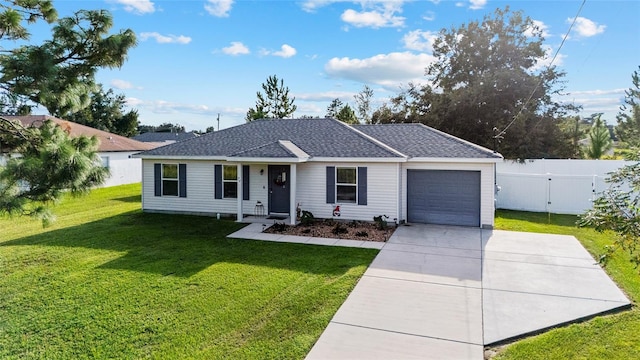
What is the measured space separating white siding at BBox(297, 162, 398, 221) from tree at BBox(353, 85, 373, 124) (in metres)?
27.6

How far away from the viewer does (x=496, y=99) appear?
2453 cm

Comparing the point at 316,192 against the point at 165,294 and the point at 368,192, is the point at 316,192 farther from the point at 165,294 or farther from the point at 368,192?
the point at 165,294

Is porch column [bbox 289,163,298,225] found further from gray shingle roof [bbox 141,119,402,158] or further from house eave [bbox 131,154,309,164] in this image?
gray shingle roof [bbox 141,119,402,158]

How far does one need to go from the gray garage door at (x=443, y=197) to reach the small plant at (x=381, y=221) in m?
1.12

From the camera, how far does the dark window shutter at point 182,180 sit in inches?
568

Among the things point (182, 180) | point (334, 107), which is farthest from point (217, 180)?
point (334, 107)

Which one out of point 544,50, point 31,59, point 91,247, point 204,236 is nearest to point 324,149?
point 204,236

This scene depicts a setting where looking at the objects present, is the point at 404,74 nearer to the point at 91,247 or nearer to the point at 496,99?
the point at 496,99

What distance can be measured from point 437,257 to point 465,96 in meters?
18.9

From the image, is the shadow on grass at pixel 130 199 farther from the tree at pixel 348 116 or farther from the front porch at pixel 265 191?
the tree at pixel 348 116

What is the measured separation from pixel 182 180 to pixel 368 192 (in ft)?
24.5

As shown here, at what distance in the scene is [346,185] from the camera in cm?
1287

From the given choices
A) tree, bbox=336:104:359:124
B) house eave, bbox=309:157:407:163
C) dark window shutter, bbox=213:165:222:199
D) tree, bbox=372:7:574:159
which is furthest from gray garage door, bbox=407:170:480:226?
tree, bbox=336:104:359:124

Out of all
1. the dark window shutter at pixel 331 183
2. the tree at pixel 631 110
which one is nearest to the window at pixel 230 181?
the dark window shutter at pixel 331 183
